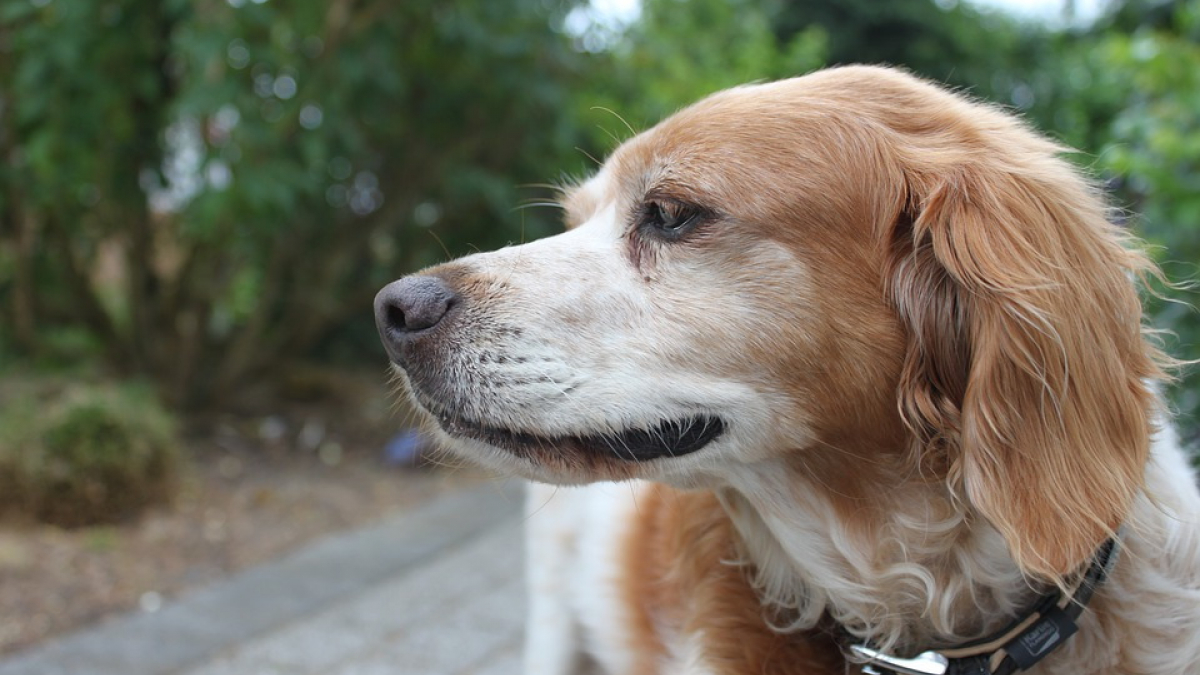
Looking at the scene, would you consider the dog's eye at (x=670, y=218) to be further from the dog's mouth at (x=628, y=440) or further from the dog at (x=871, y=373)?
the dog's mouth at (x=628, y=440)

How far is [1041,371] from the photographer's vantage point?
1583 millimetres

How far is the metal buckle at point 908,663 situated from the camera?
1.74 meters

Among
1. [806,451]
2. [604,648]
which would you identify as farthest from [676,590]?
[806,451]

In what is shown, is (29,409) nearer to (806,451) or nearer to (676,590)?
(676,590)

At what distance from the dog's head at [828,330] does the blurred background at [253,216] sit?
1.41 m

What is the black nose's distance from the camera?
1.75m

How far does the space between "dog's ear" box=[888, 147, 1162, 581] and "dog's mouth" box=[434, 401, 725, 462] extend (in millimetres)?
339

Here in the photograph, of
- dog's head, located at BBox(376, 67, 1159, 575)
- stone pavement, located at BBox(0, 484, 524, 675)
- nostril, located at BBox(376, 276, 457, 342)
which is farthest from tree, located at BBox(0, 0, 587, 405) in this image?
dog's head, located at BBox(376, 67, 1159, 575)

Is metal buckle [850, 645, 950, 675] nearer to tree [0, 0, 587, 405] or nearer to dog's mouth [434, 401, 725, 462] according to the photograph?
dog's mouth [434, 401, 725, 462]

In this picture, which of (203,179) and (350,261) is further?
(350,261)

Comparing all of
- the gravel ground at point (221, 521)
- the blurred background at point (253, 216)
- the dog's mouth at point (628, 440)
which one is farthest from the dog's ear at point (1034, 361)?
the gravel ground at point (221, 521)

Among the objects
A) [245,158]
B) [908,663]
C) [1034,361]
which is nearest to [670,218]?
[1034,361]

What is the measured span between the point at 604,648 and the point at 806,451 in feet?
2.57

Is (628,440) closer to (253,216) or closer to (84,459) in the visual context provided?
(84,459)
